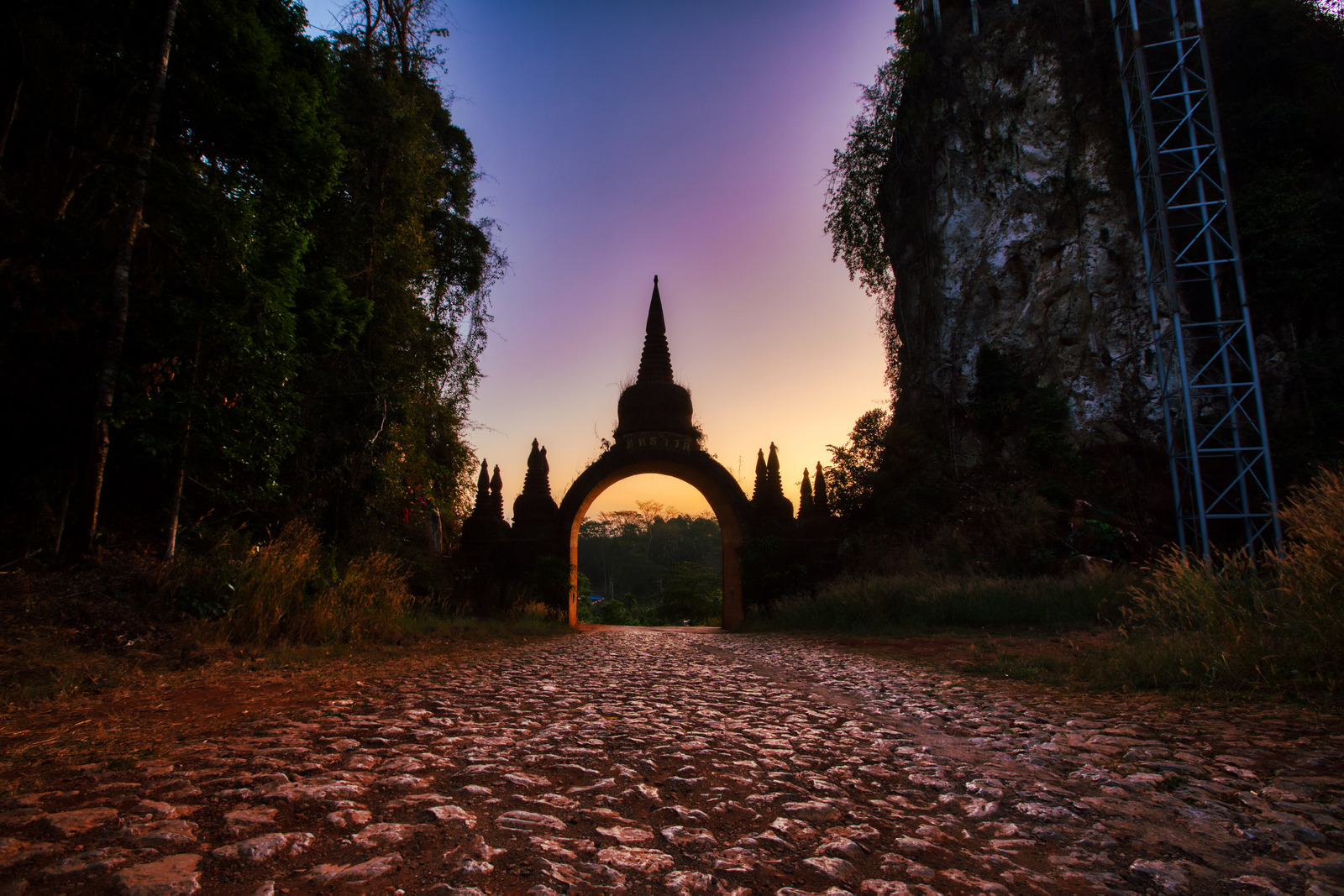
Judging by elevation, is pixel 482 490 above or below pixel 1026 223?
below

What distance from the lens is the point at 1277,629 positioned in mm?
4562

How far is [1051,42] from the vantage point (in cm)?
2091

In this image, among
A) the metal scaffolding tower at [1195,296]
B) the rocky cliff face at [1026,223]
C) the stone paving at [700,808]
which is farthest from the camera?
the rocky cliff face at [1026,223]

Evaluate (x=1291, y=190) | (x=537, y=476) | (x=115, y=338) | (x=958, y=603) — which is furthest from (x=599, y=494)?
(x=1291, y=190)

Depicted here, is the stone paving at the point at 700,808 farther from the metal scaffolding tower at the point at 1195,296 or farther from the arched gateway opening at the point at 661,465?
the arched gateway opening at the point at 661,465

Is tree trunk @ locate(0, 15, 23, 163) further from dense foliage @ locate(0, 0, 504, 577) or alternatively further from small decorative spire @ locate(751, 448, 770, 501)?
small decorative spire @ locate(751, 448, 770, 501)

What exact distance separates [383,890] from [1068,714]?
13.5 ft

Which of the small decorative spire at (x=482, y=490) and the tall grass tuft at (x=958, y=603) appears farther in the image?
the small decorative spire at (x=482, y=490)

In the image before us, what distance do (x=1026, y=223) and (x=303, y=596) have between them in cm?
2267

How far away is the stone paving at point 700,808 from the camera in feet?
5.39

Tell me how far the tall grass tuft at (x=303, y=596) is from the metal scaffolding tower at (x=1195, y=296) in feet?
52.4

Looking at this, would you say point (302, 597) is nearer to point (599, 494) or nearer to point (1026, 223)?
point (599, 494)

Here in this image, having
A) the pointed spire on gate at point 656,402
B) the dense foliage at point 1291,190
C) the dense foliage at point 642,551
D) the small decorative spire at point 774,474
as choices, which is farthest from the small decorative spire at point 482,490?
the dense foliage at point 642,551

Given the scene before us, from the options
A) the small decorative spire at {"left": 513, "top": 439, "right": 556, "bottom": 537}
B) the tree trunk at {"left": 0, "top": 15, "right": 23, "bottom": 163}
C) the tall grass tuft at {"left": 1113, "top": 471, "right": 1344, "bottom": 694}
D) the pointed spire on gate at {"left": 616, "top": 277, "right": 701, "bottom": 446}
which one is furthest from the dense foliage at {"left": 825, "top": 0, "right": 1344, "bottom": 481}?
the tree trunk at {"left": 0, "top": 15, "right": 23, "bottom": 163}
